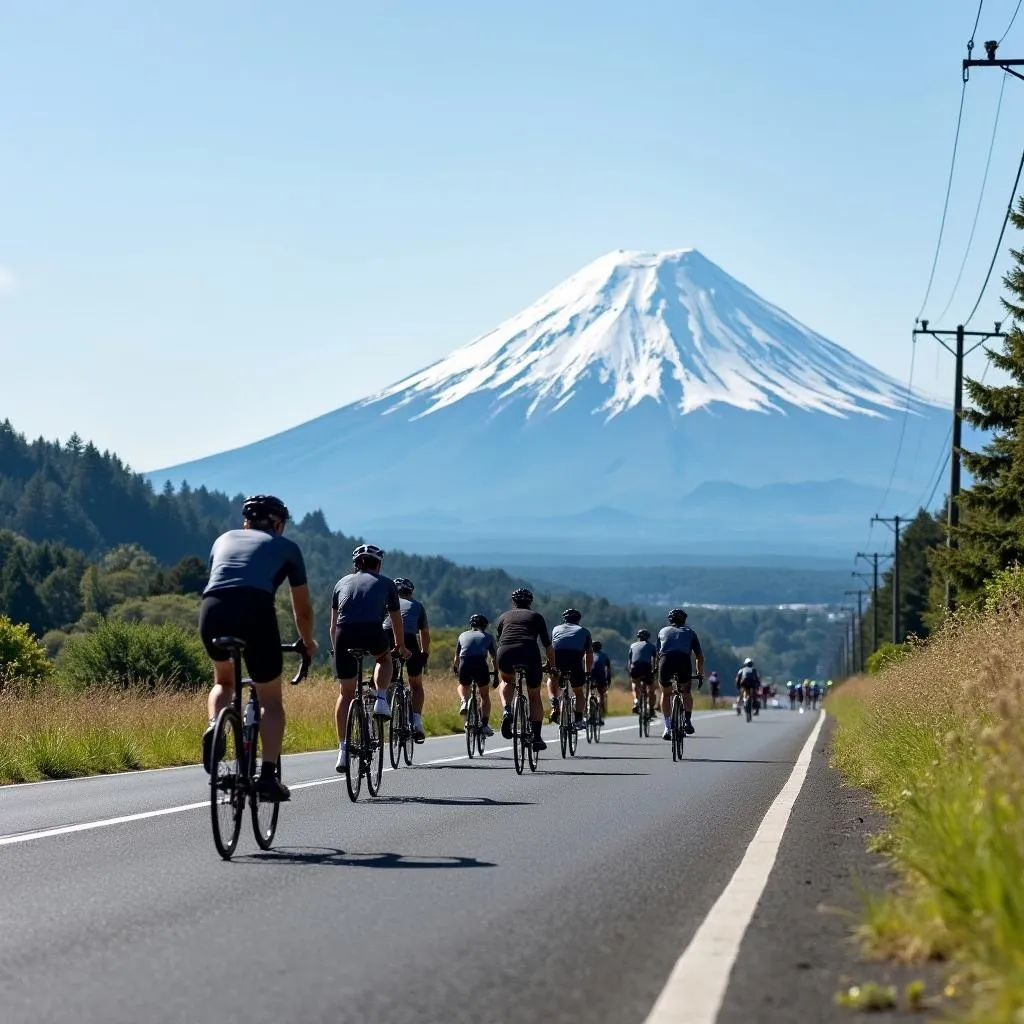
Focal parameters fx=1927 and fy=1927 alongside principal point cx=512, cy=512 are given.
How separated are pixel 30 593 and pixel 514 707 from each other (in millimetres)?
140976

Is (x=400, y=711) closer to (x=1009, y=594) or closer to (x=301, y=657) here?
(x=1009, y=594)

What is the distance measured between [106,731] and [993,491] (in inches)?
1146

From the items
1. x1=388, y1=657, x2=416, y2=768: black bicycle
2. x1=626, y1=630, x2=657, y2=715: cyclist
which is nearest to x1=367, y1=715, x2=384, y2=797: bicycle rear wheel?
x1=388, y1=657, x2=416, y2=768: black bicycle

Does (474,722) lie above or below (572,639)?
below

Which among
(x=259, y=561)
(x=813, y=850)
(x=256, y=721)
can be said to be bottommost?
(x=813, y=850)

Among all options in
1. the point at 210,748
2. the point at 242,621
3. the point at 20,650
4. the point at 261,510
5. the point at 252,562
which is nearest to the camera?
the point at 210,748

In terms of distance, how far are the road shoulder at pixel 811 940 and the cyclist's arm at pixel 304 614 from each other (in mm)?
2772

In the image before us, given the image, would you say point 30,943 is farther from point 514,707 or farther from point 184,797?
point 514,707

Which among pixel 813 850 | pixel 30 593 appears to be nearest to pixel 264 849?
pixel 813 850

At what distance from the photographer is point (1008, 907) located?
542cm

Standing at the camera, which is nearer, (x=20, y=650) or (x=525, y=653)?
(x=525, y=653)

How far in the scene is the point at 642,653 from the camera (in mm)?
28141

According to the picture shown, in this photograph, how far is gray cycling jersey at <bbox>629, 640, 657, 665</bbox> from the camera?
92.3ft

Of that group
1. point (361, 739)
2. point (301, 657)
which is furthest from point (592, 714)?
point (301, 657)
